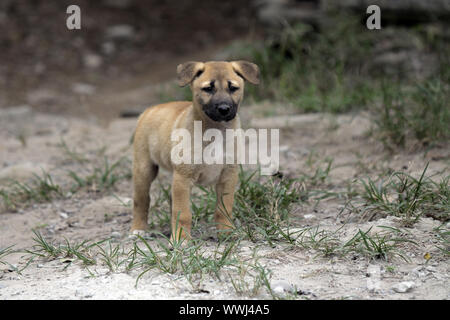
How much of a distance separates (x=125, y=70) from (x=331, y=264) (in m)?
8.90

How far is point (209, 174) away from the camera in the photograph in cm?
420

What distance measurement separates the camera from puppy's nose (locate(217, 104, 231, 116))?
3887 mm

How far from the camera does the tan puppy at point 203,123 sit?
4.01 metres

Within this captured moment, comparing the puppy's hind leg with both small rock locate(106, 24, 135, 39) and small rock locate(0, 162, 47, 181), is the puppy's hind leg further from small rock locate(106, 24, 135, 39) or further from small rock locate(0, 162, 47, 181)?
small rock locate(106, 24, 135, 39)

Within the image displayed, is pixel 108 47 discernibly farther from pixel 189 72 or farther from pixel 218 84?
pixel 218 84

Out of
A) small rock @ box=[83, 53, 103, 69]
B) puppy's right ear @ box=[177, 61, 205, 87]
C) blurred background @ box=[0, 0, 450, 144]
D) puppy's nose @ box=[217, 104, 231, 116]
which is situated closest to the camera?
puppy's nose @ box=[217, 104, 231, 116]

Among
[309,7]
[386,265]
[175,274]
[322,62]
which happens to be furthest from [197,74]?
[309,7]

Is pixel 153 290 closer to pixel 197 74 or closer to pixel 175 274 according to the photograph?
pixel 175 274

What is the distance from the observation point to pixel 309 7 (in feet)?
30.7

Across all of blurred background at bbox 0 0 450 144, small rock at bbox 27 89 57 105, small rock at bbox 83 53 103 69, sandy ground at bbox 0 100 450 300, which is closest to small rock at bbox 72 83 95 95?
blurred background at bbox 0 0 450 144

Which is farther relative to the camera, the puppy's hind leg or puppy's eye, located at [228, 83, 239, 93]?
the puppy's hind leg

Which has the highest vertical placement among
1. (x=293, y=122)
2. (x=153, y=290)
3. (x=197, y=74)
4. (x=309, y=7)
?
(x=309, y=7)

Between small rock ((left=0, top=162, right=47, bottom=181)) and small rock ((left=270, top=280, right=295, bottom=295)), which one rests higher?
small rock ((left=0, top=162, right=47, bottom=181))

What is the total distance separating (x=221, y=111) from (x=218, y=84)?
0.22m
